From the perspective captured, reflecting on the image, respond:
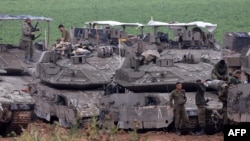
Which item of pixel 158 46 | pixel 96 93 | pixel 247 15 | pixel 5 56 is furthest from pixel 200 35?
pixel 247 15

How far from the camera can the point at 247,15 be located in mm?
62219

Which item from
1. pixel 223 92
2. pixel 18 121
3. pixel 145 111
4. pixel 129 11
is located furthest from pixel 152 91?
pixel 129 11

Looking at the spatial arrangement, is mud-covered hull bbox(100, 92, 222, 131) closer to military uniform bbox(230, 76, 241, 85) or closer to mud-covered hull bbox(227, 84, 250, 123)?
military uniform bbox(230, 76, 241, 85)

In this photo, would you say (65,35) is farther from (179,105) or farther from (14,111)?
(179,105)

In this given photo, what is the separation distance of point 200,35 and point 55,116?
945 centimetres

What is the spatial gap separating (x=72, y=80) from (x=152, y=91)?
7.05 ft

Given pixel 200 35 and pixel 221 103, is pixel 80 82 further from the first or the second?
pixel 200 35

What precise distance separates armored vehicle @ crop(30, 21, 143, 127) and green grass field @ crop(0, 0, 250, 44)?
25697mm

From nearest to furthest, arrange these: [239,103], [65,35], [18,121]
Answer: [239,103]
[18,121]
[65,35]

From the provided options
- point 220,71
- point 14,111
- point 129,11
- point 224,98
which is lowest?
point 129,11

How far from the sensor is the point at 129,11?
66.1 meters

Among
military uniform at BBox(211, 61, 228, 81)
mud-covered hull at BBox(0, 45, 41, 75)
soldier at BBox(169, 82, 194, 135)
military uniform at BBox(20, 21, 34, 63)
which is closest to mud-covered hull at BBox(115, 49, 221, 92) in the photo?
military uniform at BBox(211, 61, 228, 81)

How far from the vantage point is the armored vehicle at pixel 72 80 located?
75.9 feet

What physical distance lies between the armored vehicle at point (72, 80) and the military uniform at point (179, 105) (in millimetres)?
1947
